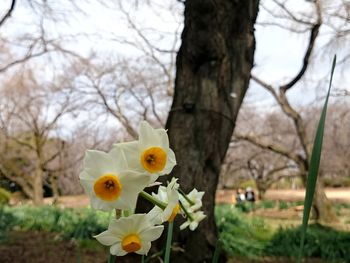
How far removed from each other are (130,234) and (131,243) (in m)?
0.02

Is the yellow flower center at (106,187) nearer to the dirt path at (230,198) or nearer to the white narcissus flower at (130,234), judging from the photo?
the white narcissus flower at (130,234)

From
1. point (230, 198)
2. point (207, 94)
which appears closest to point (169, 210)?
point (207, 94)

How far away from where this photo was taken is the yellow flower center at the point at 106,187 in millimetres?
521

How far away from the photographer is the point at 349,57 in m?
10.4

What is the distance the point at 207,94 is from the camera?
3.32 metres

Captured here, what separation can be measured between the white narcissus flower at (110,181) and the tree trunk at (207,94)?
8.41ft

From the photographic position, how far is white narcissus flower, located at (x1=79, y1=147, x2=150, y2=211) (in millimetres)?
522

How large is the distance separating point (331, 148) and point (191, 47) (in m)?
21.2

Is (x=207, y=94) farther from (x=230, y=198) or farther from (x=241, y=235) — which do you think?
(x=230, y=198)

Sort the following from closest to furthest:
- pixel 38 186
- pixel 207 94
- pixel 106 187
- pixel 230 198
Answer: pixel 106 187 < pixel 207 94 < pixel 38 186 < pixel 230 198

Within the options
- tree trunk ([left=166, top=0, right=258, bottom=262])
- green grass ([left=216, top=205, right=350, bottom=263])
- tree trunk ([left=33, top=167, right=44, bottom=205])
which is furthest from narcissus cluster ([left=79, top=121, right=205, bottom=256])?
tree trunk ([left=33, top=167, right=44, bottom=205])

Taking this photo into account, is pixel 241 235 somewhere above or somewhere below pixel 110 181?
below

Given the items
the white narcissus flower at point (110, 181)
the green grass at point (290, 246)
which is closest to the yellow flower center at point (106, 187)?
the white narcissus flower at point (110, 181)

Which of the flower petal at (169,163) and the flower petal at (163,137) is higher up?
the flower petal at (163,137)
